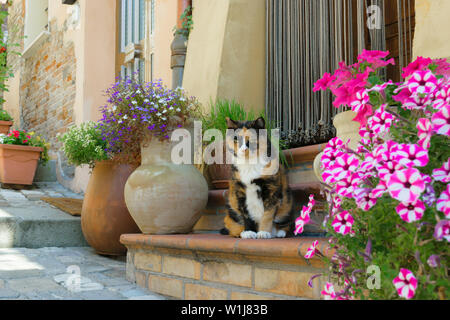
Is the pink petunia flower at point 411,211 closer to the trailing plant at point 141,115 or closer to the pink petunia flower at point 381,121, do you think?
the pink petunia flower at point 381,121

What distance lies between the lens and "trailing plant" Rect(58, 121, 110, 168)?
10.8 ft

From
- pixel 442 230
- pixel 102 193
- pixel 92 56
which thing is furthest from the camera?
pixel 92 56

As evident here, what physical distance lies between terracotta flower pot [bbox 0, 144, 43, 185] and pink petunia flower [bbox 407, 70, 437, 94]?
17.5ft

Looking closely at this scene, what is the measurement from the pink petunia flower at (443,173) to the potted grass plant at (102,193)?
2554 mm

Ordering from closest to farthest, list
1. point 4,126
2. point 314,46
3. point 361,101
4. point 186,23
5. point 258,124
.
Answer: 1. point 361,101
2. point 258,124
3. point 314,46
4. point 186,23
5. point 4,126

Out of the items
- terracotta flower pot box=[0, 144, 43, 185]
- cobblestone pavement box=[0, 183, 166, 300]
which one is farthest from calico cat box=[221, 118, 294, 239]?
terracotta flower pot box=[0, 144, 43, 185]

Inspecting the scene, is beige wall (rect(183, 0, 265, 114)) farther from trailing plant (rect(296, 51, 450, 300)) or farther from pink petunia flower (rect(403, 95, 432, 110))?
pink petunia flower (rect(403, 95, 432, 110))

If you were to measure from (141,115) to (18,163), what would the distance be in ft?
11.8

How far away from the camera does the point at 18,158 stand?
18.3 ft

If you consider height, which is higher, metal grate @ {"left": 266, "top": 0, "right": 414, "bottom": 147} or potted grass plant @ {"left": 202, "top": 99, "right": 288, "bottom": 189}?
metal grate @ {"left": 266, "top": 0, "right": 414, "bottom": 147}

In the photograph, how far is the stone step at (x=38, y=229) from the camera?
11.6 feet

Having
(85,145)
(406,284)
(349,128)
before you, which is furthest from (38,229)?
(406,284)

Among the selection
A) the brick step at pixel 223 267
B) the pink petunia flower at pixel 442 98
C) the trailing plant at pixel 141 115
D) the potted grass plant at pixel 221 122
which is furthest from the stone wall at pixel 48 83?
the pink petunia flower at pixel 442 98

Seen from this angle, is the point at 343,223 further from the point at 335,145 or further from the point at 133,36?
the point at 133,36
